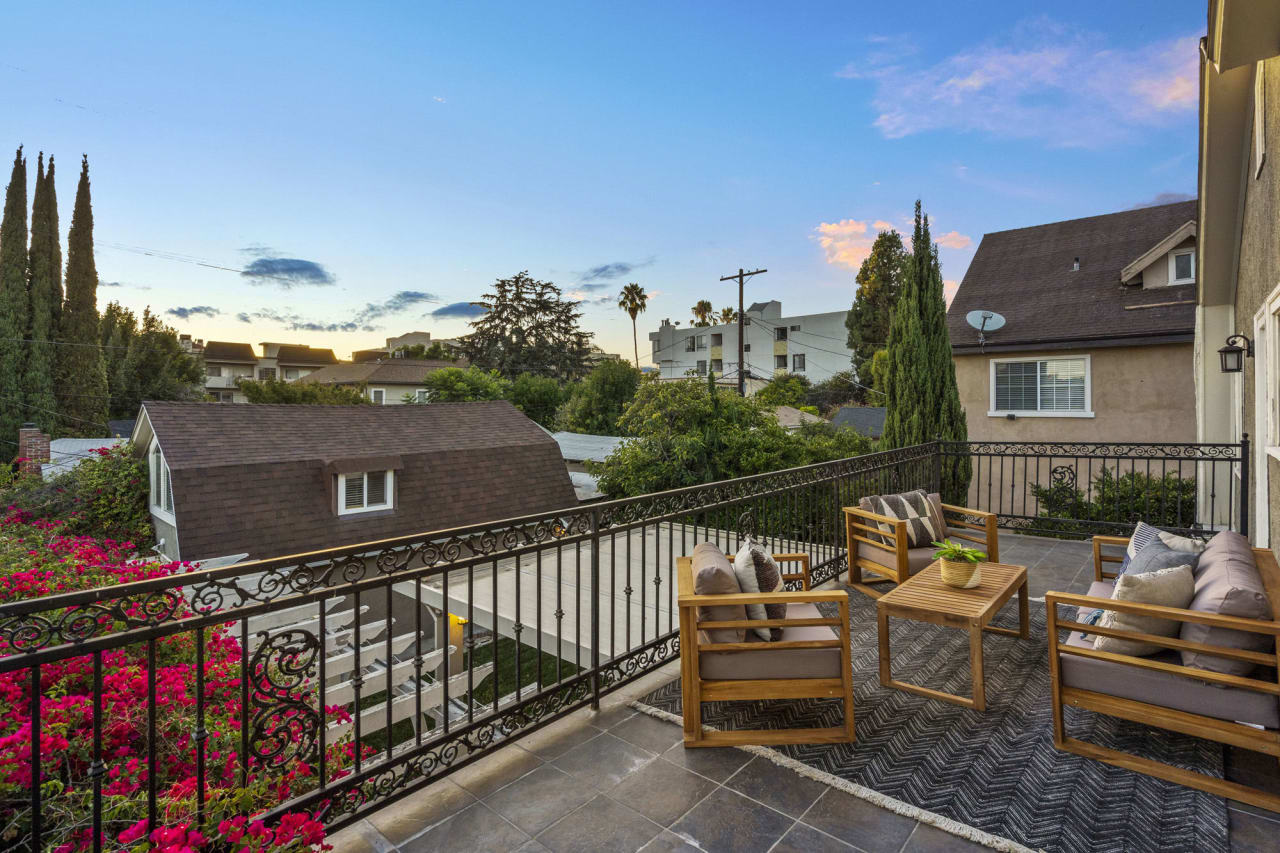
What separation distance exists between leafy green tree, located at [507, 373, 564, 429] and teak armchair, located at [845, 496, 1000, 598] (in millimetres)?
27327

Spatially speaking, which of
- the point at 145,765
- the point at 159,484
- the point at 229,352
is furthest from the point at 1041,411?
the point at 229,352

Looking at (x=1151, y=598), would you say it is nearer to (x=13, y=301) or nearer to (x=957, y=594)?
(x=957, y=594)

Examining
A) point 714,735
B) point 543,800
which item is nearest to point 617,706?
point 714,735

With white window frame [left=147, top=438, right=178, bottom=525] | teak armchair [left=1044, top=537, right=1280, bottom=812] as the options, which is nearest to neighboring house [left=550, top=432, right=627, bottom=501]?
white window frame [left=147, top=438, right=178, bottom=525]

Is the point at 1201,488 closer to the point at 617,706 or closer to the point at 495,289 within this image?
the point at 617,706

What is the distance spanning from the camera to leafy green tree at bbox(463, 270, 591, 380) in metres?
40.5

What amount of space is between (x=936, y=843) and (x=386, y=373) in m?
41.8

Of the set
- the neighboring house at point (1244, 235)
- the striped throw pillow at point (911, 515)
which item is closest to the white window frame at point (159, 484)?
the striped throw pillow at point (911, 515)

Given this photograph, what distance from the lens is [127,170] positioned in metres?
13.2

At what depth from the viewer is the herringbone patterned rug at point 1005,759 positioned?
7.22 feet

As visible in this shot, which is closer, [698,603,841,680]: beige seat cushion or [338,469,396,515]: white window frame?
[698,603,841,680]: beige seat cushion

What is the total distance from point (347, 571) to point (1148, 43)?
11139mm

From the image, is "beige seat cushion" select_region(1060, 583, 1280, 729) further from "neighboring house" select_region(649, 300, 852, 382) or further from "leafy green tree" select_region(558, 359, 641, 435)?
"neighboring house" select_region(649, 300, 852, 382)

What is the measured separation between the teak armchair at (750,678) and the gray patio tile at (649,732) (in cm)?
14
